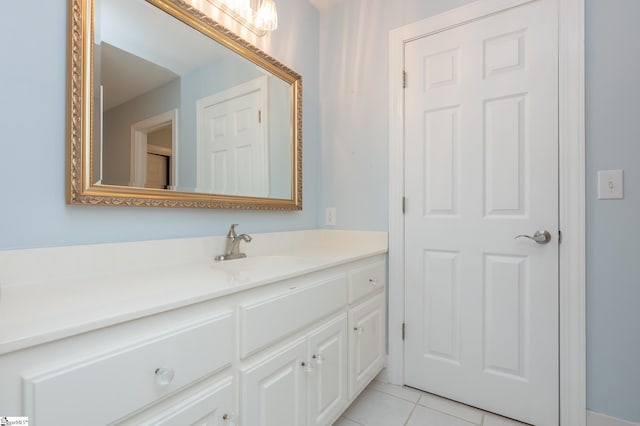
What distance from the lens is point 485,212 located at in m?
1.59

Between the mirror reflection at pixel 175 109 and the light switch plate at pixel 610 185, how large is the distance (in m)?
1.57

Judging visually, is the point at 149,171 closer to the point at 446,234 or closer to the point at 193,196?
the point at 193,196

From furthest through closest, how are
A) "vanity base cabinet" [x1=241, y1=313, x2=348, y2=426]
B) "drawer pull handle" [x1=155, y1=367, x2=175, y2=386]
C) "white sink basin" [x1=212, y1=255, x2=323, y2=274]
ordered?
"white sink basin" [x1=212, y1=255, x2=323, y2=274] < "vanity base cabinet" [x1=241, y1=313, x2=348, y2=426] < "drawer pull handle" [x1=155, y1=367, x2=175, y2=386]

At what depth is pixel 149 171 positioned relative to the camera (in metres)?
1.17

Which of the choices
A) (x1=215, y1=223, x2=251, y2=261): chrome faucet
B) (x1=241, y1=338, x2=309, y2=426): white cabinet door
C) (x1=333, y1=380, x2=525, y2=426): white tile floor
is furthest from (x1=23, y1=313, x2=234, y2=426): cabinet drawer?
(x1=333, y1=380, x2=525, y2=426): white tile floor

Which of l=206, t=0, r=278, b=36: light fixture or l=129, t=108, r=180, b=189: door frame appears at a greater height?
l=206, t=0, r=278, b=36: light fixture

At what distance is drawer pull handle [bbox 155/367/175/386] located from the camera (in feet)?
2.22

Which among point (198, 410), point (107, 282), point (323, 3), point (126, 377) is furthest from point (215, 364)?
point (323, 3)

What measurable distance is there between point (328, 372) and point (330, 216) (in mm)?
1043

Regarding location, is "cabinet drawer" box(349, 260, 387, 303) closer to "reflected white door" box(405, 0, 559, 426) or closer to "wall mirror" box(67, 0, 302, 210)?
"reflected white door" box(405, 0, 559, 426)

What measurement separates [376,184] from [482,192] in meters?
0.60

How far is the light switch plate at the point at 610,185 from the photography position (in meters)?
1.30

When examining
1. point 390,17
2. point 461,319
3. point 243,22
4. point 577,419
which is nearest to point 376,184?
point 461,319

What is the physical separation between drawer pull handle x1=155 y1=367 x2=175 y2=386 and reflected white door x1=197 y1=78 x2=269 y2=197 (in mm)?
809
